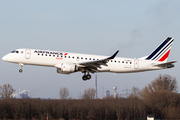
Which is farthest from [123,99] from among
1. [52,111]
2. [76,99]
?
[52,111]

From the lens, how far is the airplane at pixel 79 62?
40781mm

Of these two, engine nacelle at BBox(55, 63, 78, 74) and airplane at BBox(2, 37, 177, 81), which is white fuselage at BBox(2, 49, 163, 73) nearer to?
airplane at BBox(2, 37, 177, 81)

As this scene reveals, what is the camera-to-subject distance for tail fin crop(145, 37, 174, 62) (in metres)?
47.5

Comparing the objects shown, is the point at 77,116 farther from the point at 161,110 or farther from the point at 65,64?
the point at 161,110

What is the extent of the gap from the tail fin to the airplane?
232 centimetres

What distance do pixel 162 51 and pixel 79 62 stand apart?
15930 mm

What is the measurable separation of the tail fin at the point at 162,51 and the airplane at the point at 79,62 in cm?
232

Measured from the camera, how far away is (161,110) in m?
67.1

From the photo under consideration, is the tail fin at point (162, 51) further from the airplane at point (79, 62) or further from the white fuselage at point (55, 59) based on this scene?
the white fuselage at point (55, 59)

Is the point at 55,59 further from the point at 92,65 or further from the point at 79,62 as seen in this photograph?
the point at 92,65

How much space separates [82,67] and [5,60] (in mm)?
11789

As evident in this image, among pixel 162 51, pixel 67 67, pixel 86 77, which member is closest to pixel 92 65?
pixel 86 77

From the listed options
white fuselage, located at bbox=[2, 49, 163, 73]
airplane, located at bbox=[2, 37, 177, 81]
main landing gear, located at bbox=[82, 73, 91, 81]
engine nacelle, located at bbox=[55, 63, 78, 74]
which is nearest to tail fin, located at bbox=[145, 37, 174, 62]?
airplane, located at bbox=[2, 37, 177, 81]

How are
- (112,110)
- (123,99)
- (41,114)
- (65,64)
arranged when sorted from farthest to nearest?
(123,99) → (112,110) → (41,114) → (65,64)
